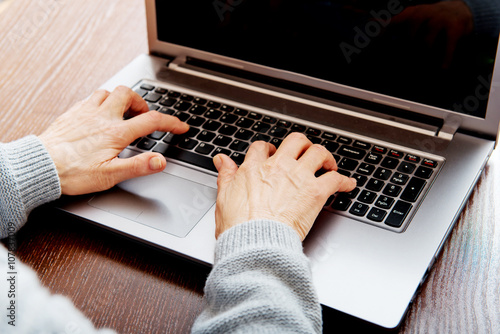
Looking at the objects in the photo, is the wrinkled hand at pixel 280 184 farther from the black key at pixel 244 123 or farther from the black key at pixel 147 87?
the black key at pixel 147 87

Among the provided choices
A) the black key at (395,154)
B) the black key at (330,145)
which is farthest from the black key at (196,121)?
the black key at (395,154)

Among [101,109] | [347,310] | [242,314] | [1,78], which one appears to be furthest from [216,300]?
[1,78]

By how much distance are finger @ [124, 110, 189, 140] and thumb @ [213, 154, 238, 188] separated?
0.11 meters

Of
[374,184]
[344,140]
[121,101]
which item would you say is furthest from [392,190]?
[121,101]

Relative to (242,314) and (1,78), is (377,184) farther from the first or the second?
(1,78)

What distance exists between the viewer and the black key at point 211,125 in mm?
853

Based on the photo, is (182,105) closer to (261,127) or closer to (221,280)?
(261,127)

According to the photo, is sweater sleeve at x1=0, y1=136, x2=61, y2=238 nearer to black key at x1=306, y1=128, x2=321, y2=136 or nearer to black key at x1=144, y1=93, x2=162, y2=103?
black key at x1=144, y1=93, x2=162, y2=103

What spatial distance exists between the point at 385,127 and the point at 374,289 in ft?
1.05

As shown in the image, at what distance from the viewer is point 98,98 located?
87cm

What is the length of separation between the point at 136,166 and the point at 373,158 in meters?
0.35

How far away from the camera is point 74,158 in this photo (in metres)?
0.77

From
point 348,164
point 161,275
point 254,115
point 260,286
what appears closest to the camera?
point 260,286

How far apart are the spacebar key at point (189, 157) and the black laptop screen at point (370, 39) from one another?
0.22 metres
